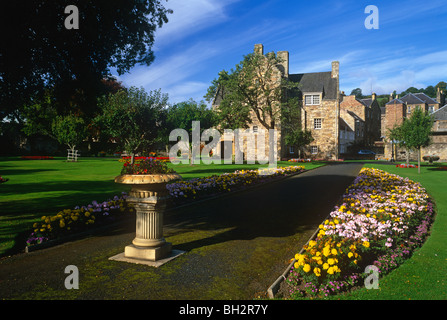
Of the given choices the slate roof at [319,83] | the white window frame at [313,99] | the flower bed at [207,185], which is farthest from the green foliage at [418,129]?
the white window frame at [313,99]

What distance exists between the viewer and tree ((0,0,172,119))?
26.0 ft

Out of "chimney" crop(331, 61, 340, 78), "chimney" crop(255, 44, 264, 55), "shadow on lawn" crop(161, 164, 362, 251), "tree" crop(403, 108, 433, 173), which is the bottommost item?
"shadow on lawn" crop(161, 164, 362, 251)

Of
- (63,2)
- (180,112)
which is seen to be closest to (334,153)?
(180,112)

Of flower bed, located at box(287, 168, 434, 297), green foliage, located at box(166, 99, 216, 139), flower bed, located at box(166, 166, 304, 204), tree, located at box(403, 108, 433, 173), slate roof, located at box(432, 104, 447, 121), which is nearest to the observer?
flower bed, located at box(287, 168, 434, 297)

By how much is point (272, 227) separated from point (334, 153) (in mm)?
41641

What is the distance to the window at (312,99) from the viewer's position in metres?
47.8

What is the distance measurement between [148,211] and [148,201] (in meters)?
0.30

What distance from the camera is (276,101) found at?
3356 cm

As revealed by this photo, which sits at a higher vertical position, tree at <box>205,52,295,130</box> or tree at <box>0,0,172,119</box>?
tree at <box>205,52,295,130</box>

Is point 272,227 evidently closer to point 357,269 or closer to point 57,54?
point 357,269

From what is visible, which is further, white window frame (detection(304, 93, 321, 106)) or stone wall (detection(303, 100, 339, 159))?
white window frame (detection(304, 93, 321, 106))

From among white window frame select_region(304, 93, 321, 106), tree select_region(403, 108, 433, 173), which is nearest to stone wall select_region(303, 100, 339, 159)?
white window frame select_region(304, 93, 321, 106)

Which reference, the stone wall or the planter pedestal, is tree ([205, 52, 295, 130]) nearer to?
the stone wall

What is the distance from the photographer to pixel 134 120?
20328 millimetres
